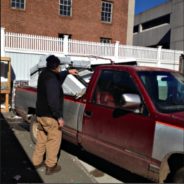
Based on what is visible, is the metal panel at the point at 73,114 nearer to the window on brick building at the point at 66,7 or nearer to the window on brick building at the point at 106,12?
the window on brick building at the point at 66,7

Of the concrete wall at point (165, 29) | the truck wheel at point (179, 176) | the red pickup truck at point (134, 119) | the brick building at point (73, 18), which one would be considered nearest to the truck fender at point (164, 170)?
the red pickup truck at point (134, 119)

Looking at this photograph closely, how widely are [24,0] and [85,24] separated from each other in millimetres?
5001

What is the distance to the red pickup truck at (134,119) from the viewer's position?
4547 mm

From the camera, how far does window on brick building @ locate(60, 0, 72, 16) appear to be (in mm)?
27312

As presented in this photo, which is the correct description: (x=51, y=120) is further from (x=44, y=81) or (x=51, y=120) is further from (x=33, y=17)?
(x=33, y=17)

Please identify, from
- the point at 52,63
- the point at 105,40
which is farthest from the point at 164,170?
the point at 105,40

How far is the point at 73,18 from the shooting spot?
2775 cm

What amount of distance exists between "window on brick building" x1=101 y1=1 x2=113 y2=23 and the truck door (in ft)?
78.7

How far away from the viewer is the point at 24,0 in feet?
85.0

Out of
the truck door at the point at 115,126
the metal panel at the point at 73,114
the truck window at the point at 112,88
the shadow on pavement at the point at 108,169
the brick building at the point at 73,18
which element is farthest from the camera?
the brick building at the point at 73,18

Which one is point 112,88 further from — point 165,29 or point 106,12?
point 165,29

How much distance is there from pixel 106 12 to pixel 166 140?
2578 cm

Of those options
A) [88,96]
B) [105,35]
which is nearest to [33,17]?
[105,35]

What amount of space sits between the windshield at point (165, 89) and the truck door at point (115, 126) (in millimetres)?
191
